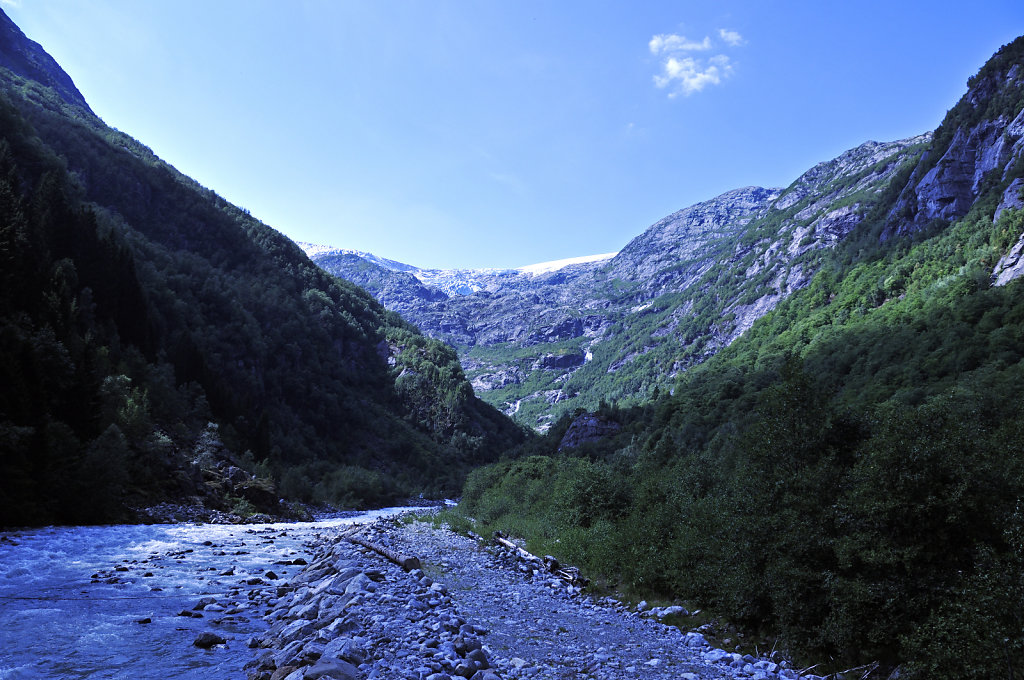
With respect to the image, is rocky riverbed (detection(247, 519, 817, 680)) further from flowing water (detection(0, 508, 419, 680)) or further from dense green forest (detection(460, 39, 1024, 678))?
dense green forest (detection(460, 39, 1024, 678))

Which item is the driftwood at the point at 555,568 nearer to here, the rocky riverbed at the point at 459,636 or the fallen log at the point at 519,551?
the fallen log at the point at 519,551

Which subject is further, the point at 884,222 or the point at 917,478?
the point at 884,222

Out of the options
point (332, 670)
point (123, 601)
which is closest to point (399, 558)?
point (123, 601)

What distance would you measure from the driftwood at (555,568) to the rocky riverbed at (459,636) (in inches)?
39.8

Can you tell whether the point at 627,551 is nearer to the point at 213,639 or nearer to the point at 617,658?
the point at 617,658

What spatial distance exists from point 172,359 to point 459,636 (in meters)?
81.5

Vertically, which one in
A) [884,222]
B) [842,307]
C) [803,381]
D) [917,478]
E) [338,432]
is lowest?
[338,432]

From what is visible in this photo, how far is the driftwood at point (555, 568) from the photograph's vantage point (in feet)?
74.2

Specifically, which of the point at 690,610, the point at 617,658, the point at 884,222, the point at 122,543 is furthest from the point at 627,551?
the point at 884,222

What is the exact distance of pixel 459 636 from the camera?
38.3ft

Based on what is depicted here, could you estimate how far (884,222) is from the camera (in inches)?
4931

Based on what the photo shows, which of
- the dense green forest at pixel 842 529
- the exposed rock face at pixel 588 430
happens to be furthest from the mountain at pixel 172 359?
the exposed rock face at pixel 588 430

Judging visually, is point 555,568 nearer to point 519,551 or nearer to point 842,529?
point 519,551

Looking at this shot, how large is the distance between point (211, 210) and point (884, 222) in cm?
17922
